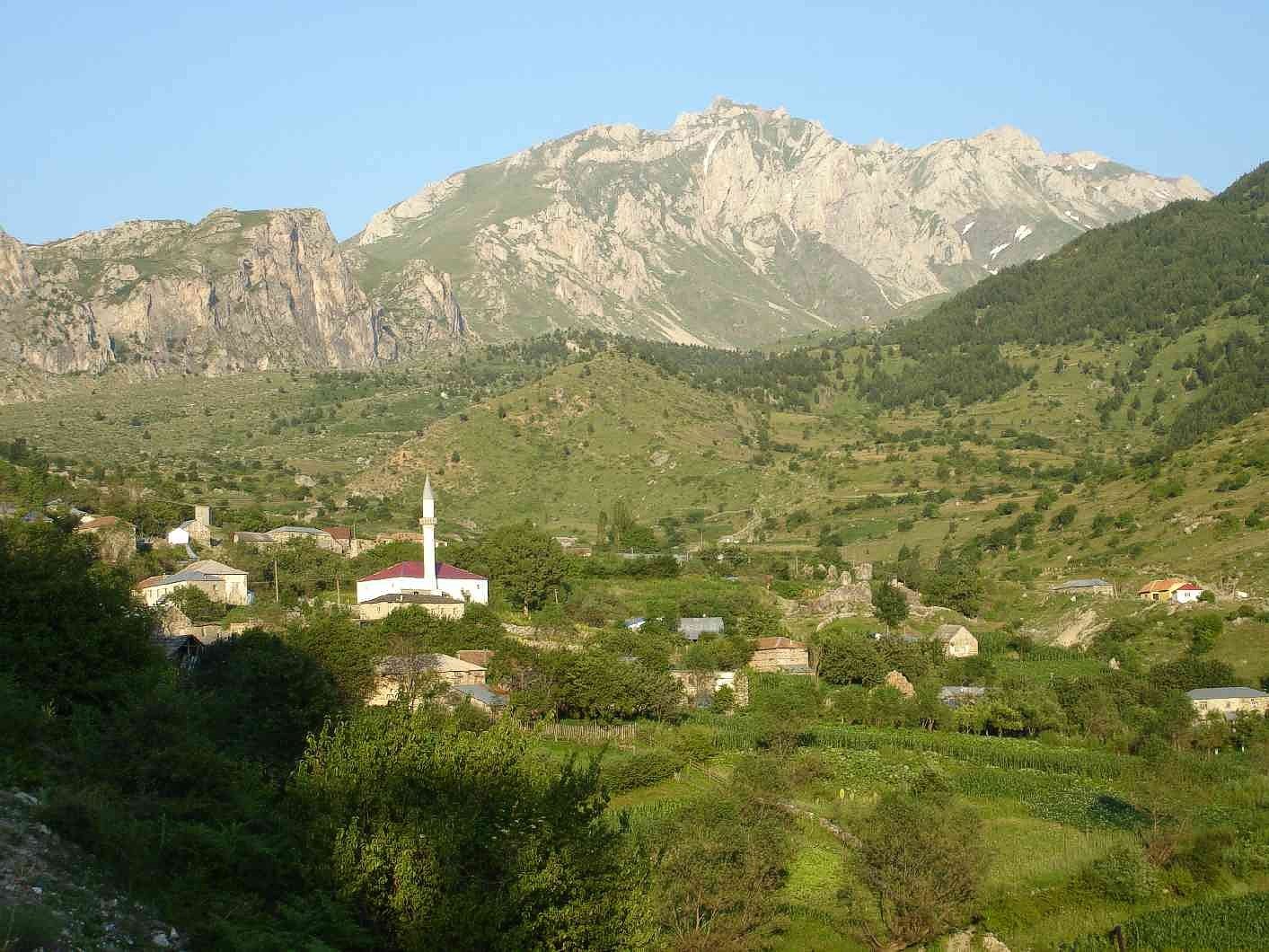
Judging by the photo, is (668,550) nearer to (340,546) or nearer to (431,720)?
(340,546)

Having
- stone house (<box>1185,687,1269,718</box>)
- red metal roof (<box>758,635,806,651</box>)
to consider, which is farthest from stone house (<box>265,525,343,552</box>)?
stone house (<box>1185,687,1269,718</box>)

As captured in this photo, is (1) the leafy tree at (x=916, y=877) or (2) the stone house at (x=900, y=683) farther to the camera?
(2) the stone house at (x=900, y=683)

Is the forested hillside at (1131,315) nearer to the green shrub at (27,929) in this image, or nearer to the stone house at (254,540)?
the stone house at (254,540)

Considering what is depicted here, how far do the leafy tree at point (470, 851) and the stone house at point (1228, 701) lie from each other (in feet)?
124

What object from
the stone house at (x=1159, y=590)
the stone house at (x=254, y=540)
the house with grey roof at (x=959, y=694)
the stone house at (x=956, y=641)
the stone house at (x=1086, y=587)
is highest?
the stone house at (x=254, y=540)

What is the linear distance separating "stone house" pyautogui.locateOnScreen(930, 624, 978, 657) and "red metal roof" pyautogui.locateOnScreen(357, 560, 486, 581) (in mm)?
24190

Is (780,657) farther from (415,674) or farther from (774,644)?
(415,674)

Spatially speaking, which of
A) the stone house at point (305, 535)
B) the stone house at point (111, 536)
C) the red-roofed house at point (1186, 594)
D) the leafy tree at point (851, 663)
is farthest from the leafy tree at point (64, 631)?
the red-roofed house at point (1186, 594)

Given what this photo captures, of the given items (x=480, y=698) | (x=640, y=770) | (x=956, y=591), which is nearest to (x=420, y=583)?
(x=480, y=698)

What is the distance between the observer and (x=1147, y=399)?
15388 cm

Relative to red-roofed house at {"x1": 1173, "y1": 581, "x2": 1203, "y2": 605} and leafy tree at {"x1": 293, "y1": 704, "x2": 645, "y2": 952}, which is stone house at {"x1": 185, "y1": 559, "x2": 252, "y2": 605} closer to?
leafy tree at {"x1": 293, "y1": 704, "x2": 645, "y2": 952}

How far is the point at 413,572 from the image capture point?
69562mm

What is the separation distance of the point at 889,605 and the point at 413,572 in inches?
1037

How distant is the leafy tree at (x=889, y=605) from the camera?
75.6 metres
